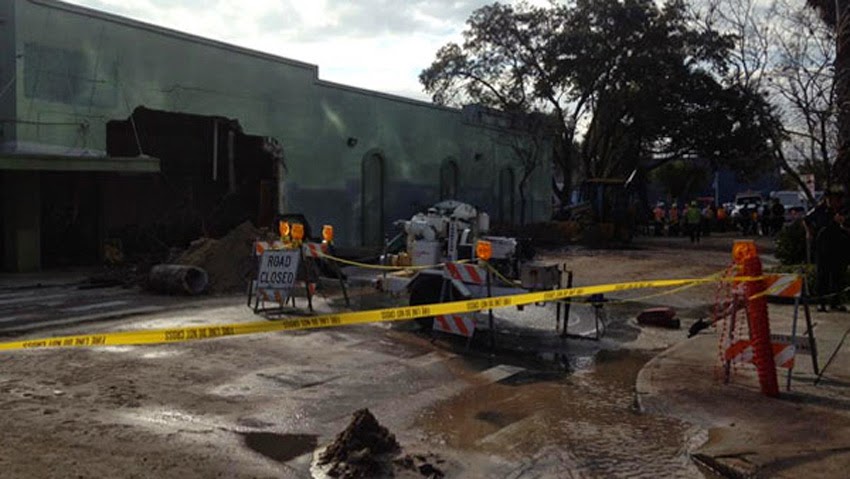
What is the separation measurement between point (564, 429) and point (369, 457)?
5.82 ft

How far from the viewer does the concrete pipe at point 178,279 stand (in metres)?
14.1

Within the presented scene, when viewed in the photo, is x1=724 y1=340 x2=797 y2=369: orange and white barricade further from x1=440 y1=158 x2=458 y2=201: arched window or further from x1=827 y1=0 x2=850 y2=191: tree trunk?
x1=440 y1=158 x2=458 y2=201: arched window

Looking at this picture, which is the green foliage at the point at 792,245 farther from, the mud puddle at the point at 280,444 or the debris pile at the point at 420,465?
the mud puddle at the point at 280,444

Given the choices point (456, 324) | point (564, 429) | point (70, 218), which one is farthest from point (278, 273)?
point (70, 218)

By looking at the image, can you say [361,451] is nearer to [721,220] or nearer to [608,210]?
[608,210]

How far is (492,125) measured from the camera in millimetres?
37250

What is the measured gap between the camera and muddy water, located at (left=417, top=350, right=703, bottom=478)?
517 cm

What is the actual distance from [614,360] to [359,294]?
6652 mm

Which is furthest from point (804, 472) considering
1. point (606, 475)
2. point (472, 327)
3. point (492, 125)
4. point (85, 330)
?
point (492, 125)

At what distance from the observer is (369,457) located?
505 cm

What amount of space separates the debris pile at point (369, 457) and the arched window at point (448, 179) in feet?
92.7

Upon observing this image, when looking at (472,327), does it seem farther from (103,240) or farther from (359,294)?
(103,240)

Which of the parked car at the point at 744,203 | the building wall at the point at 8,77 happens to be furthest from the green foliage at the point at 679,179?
the building wall at the point at 8,77

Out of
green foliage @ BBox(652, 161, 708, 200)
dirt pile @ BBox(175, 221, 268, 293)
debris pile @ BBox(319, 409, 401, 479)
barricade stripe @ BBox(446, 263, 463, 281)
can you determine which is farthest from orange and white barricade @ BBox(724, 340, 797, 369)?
green foliage @ BBox(652, 161, 708, 200)
